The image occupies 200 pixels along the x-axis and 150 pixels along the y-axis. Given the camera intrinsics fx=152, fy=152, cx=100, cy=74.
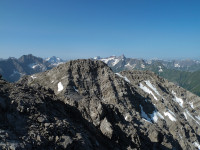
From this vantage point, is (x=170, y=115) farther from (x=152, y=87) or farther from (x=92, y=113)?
(x=92, y=113)

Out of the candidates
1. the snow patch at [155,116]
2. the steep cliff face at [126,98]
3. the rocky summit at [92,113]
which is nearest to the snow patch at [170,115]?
the steep cliff face at [126,98]

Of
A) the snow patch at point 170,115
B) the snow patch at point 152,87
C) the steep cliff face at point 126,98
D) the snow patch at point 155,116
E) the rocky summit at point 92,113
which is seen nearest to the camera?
the rocky summit at point 92,113

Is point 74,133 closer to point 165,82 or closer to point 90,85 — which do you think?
point 90,85

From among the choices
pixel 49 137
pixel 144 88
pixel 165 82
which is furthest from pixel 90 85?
pixel 165 82

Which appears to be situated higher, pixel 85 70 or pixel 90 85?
pixel 85 70

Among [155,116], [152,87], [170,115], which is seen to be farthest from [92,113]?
[152,87]

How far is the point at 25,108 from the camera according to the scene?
1750 cm

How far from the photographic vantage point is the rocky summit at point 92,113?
51.6ft

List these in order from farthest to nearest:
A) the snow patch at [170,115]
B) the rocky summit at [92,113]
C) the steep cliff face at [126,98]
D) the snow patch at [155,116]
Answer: the snow patch at [170,115] → the snow patch at [155,116] → the steep cliff face at [126,98] → the rocky summit at [92,113]

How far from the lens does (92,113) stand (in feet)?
105

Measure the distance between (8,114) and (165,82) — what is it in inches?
4955

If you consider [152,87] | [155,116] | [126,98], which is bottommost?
[155,116]

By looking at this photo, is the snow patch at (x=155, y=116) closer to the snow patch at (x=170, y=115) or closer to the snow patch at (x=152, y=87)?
the snow patch at (x=170, y=115)

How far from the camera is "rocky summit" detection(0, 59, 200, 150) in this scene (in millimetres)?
15739
